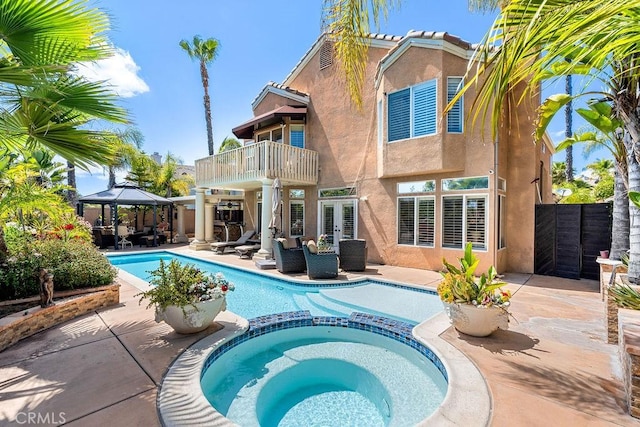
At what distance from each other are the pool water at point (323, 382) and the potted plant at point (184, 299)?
689 millimetres

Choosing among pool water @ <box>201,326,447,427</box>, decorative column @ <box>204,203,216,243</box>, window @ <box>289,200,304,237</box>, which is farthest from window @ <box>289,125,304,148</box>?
pool water @ <box>201,326,447,427</box>

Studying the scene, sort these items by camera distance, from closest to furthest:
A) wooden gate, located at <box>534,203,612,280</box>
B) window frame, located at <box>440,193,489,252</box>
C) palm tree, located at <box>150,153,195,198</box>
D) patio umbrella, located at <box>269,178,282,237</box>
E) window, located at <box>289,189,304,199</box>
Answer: wooden gate, located at <box>534,203,612,280</box> → window frame, located at <box>440,193,489,252</box> → patio umbrella, located at <box>269,178,282,237</box> → window, located at <box>289,189,304,199</box> → palm tree, located at <box>150,153,195,198</box>

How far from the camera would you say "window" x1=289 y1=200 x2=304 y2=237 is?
546 inches

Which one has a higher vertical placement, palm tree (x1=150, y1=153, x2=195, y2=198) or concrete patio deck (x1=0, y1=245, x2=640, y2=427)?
palm tree (x1=150, y1=153, x2=195, y2=198)

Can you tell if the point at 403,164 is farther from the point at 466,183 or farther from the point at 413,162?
the point at 466,183

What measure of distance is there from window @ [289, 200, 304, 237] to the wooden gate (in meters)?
9.34

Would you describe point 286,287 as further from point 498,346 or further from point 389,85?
point 389,85

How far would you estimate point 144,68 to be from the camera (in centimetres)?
1210

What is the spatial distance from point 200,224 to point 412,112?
12.1m

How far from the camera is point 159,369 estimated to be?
335cm

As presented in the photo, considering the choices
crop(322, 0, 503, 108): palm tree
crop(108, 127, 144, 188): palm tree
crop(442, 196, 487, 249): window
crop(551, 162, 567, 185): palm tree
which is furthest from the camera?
crop(551, 162, 567, 185): palm tree

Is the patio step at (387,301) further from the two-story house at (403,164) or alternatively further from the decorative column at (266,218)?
the decorative column at (266,218)

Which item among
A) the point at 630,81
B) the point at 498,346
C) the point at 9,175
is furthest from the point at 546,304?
the point at 9,175

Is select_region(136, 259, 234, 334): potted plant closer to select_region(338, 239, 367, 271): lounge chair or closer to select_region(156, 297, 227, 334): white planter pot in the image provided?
select_region(156, 297, 227, 334): white planter pot
